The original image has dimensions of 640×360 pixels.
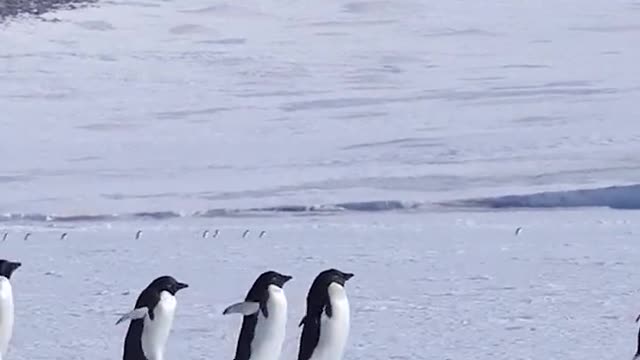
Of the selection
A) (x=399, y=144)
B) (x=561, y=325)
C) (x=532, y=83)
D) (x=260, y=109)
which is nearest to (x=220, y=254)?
(x=561, y=325)

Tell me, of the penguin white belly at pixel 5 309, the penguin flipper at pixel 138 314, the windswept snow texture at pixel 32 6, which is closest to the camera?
the penguin flipper at pixel 138 314

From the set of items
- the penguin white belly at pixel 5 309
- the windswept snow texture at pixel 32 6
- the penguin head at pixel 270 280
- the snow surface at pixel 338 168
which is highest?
the penguin head at pixel 270 280

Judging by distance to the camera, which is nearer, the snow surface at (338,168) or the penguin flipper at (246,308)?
the penguin flipper at (246,308)

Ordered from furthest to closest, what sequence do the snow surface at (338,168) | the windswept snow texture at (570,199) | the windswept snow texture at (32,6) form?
the windswept snow texture at (32,6)
the windswept snow texture at (570,199)
the snow surface at (338,168)

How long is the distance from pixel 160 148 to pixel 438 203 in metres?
3.70

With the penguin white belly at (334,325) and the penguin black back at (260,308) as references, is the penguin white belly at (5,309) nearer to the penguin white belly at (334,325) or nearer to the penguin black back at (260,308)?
the penguin black back at (260,308)

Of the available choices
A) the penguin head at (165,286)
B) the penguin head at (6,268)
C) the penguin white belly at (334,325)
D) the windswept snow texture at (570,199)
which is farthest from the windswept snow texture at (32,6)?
the penguin white belly at (334,325)

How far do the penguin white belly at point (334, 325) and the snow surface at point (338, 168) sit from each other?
3.39 feet

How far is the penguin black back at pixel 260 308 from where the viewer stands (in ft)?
14.1

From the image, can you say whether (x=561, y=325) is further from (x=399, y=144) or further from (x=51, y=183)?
(x=399, y=144)

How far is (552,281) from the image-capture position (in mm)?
6848

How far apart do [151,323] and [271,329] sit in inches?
11.3

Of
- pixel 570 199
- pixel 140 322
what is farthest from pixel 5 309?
pixel 570 199

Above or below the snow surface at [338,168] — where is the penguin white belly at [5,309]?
above
